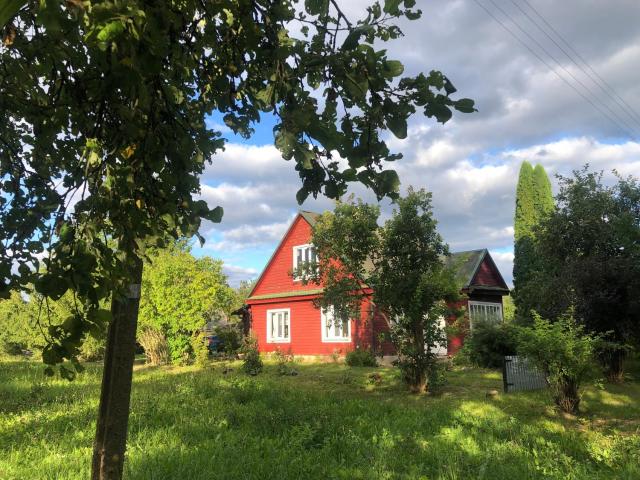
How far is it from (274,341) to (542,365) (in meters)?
16.8

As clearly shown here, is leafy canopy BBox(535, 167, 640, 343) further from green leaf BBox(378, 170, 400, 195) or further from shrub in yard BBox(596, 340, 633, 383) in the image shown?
green leaf BBox(378, 170, 400, 195)

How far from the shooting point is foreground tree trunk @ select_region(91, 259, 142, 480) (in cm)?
361

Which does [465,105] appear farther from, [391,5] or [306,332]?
[306,332]

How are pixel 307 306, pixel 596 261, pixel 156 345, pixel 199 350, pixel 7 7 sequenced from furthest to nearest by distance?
pixel 307 306 < pixel 156 345 < pixel 199 350 < pixel 596 261 < pixel 7 7

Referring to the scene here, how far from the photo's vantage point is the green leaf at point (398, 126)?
2.15 m

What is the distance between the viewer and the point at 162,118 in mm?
2611

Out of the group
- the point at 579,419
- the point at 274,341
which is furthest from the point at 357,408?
the point at 274,341

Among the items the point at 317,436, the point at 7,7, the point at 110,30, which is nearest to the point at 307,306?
the point at 317,436

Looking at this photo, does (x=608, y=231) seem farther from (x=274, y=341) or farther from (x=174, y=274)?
(x=274, y=341)

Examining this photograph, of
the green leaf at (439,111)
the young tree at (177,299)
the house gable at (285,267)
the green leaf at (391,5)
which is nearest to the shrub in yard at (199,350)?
the young tree at (177,299)

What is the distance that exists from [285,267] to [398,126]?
22.3m

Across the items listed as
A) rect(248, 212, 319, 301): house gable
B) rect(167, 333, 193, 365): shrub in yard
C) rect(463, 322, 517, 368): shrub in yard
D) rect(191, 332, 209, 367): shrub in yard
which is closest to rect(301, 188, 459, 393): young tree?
rect(463, 322, 517, 368): shrub in yard

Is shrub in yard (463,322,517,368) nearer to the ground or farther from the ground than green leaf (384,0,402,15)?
nearer to the ground

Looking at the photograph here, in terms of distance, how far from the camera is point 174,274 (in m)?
18.0
